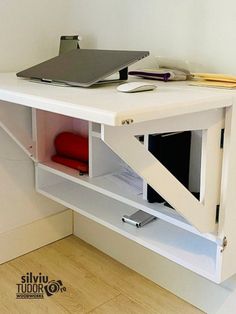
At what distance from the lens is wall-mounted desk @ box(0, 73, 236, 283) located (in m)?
0.77

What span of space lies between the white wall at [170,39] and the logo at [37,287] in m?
0.28

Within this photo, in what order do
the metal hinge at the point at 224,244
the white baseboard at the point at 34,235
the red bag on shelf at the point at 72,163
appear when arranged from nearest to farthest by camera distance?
the metal hinge at the point at 224,244, the red bag on shelf at the point at 72,163, the white baseboard at the point at 34,235

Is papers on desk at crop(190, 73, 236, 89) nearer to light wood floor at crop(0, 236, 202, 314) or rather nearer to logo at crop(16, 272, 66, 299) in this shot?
light wood floor at crop(0, 236, 202, 314)

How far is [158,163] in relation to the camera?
0.85 meters

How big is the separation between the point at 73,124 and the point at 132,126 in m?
0.82

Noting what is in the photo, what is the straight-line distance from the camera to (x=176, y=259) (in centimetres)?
102

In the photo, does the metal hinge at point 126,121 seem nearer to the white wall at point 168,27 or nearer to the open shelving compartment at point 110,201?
the open shelving compartment at point 110,201

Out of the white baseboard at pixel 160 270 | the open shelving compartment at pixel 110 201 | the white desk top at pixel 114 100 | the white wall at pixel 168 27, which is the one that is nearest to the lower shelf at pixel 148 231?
the open shelving compartment at pixel 110 201

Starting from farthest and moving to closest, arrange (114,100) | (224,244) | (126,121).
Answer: (224,244) → (114,100) → (126,121)

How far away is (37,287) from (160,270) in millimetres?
438

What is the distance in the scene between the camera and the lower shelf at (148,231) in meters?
1.00

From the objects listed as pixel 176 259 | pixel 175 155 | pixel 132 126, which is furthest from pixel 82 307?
pixel 132 126

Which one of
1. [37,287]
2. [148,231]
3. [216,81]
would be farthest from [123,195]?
[37,287]

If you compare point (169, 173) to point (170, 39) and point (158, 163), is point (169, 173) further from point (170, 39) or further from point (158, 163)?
point (170, 39)
